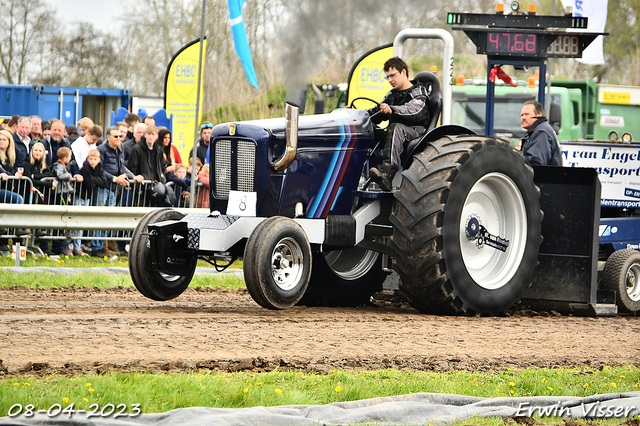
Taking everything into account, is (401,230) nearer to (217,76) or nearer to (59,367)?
(59,367)

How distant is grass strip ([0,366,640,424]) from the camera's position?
14.0 ft

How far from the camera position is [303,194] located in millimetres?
7953

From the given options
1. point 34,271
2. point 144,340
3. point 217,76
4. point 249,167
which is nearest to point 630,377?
point 144,340

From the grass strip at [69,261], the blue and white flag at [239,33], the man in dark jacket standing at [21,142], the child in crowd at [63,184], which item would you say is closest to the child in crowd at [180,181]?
the child in crowd at [63,184]

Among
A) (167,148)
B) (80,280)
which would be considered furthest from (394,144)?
(167,148)

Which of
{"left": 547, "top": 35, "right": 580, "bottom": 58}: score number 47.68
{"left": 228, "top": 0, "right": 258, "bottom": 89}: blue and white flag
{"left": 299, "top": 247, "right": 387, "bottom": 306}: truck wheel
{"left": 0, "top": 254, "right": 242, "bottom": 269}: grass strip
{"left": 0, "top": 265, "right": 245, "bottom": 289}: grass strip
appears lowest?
{"left": 0, "top": 265, "right": 245, "bottom": 289}: grass strip

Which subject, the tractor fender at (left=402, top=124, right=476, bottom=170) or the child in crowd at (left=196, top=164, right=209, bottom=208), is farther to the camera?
the child in crowd at (left=196, top=164, right=209, bottom=208)

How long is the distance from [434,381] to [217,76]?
2754cm

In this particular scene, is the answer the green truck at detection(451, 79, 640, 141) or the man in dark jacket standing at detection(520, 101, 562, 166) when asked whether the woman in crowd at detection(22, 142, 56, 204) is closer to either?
the man in dark jacket standing at detection(520, 101, 562, 166)

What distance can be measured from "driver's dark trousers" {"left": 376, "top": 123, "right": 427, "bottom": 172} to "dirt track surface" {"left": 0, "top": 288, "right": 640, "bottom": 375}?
1.39 meters

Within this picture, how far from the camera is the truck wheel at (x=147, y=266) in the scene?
305 inches

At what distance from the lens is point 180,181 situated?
571 inches

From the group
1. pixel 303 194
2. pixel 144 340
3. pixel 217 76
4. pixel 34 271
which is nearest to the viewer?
pixel 144 340

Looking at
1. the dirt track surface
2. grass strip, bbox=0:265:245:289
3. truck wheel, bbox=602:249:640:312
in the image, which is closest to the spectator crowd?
grass strip, bbox=0:265:245:289
